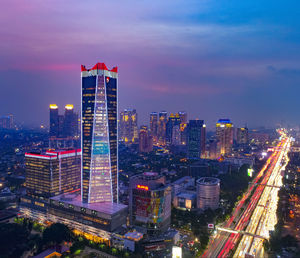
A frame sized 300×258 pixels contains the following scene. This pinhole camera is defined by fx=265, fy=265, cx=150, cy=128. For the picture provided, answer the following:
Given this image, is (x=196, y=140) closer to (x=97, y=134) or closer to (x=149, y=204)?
(x=97, y=134)

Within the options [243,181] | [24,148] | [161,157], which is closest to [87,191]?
[243,181]

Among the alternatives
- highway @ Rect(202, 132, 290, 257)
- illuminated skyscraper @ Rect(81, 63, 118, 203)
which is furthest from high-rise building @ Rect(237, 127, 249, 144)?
illuminated skyscraper @ Rect(81, 63, 118, 203)

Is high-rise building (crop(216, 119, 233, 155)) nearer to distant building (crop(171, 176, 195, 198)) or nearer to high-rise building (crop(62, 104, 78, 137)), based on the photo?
distant building (crop(171, 176, 195, 198))

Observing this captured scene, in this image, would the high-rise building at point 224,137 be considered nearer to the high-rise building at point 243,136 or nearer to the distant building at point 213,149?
the distant building at point 213,149

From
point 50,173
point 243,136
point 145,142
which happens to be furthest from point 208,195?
point 243,136

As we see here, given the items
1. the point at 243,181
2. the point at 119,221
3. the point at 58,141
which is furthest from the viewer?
the point at 58,141

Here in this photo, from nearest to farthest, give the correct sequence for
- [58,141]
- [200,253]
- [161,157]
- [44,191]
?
[200,253] < [44,191] < [161,157] < [58,141]

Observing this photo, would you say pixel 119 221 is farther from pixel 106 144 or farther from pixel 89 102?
pixel 89 102

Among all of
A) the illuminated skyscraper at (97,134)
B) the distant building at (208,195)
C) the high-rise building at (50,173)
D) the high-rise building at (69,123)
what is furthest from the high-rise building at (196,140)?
the illuminated skyscraper at (97,134)
